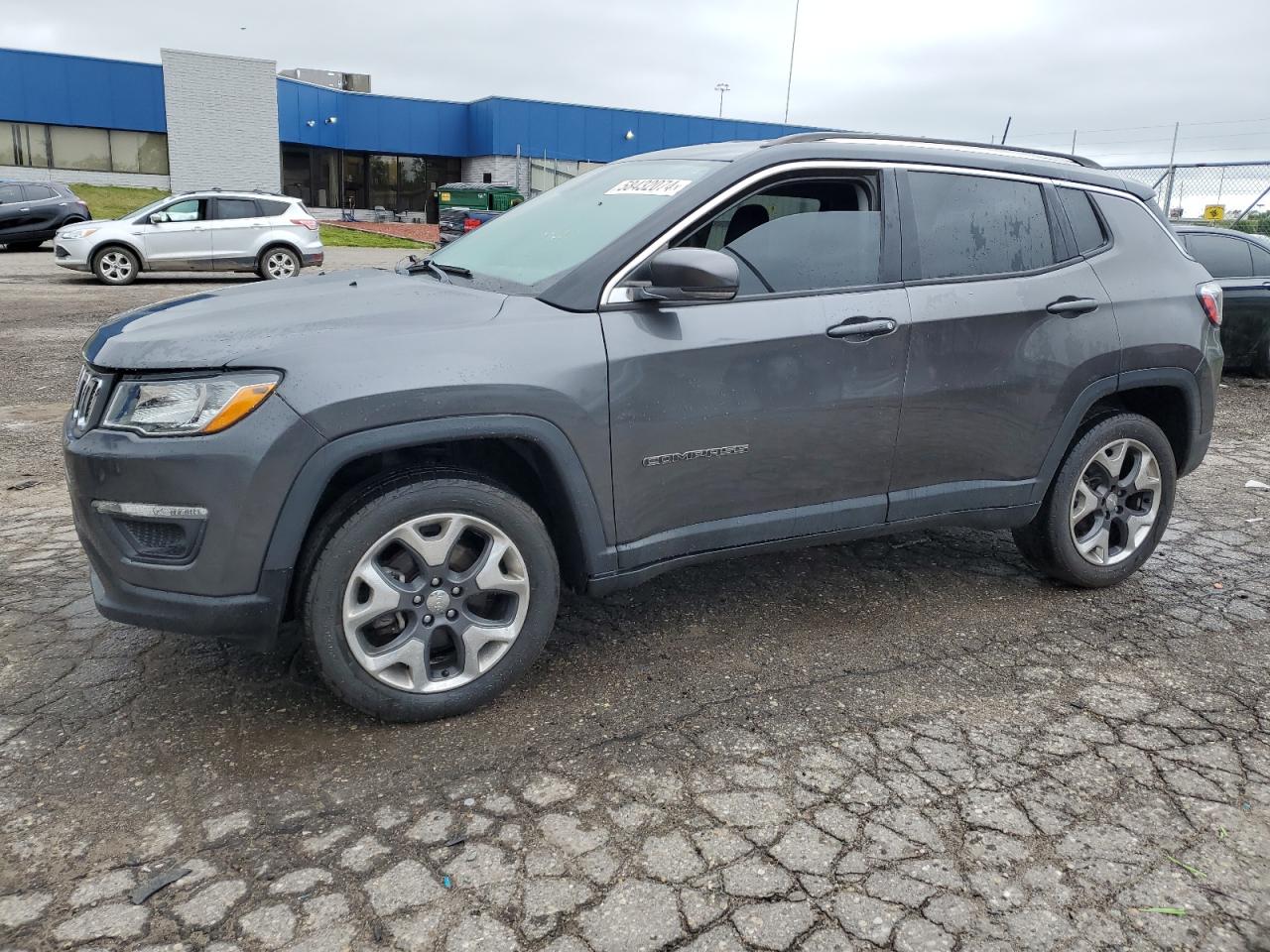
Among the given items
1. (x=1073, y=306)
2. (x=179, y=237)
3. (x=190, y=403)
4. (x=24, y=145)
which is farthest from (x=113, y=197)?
(x=1073, y=306)

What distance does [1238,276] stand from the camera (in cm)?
977

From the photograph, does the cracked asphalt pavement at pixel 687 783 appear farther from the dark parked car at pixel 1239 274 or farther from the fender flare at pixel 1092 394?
the dark parked car at pixel 1239 274

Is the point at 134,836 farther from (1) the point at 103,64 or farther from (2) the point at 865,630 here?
(1) the point at 103,64

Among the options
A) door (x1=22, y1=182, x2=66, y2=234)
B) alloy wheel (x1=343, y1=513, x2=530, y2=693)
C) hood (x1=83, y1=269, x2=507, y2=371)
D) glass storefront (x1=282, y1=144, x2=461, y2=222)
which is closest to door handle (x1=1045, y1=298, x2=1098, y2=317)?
hood (x1=83, y1=269, x2=507, y2=371)

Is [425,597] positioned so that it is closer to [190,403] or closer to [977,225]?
[190,403]

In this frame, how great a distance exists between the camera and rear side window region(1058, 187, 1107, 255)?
428cm

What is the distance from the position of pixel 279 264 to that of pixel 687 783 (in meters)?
17.0

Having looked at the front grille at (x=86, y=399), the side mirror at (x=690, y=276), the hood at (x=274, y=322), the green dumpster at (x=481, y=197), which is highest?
the green dumpster at (x=481, y=197)

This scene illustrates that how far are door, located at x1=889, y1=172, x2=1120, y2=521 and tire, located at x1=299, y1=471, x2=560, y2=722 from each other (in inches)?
60.5

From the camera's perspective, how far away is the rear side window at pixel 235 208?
1727 centimetres

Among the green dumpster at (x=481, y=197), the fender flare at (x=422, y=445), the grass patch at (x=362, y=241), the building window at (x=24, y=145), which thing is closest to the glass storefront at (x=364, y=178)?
the building window at (x=24, y=145)

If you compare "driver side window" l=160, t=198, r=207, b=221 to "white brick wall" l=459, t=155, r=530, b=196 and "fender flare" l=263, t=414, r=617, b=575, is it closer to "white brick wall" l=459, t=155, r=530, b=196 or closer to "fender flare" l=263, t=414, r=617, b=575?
"fender flare" l=263, t=414, r=617, b=575

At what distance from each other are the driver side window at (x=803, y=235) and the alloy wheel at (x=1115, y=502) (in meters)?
1.48

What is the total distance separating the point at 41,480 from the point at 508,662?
405cm
